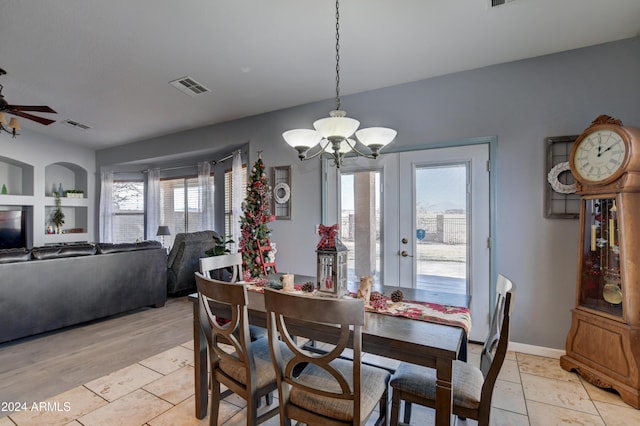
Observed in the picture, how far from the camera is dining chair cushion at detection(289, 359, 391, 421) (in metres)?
1.35

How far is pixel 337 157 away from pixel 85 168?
8014 millimetres

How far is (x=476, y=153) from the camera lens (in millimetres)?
3201

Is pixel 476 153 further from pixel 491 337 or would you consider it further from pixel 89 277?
pixel 89 277

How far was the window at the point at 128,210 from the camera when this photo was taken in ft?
25.2

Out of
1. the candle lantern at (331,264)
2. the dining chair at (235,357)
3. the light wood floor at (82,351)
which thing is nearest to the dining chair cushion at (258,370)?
the dining chair at (235,357)

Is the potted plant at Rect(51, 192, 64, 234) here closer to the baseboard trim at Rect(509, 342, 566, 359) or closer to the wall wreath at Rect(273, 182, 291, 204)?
the wall wreath at Rect(273, 182, 291, 204)

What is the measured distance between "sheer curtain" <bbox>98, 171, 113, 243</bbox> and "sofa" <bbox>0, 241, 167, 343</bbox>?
4320 millimetres

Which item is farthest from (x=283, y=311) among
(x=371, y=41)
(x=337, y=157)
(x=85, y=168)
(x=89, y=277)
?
(x=85, y=168)

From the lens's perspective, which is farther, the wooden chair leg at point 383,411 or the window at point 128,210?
the window at point 128,210

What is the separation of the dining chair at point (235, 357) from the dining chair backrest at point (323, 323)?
0.63 feet

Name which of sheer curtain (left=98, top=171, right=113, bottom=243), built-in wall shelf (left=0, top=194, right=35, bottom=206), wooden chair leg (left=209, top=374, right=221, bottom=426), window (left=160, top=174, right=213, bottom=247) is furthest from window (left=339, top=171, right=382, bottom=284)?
built-in wall shelf (left=0, top=194, right=35, bottom=206)

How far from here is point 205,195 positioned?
20.7 feet

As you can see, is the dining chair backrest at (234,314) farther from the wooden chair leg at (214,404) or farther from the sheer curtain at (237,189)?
the sheer curtain at (237,189)

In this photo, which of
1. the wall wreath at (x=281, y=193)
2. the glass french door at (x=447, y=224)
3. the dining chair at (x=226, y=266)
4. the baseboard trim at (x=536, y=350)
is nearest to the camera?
the dining chair at (x=226, y=266)
